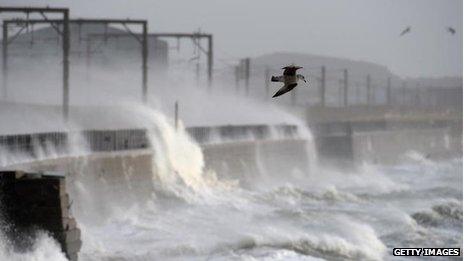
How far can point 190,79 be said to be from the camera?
68188mm

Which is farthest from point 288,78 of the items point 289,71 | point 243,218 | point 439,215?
point 439,215

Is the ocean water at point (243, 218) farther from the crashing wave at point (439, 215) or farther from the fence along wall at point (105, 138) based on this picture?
the fence along wall at point (105, 138)

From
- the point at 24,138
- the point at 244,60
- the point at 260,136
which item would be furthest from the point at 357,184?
the point at 24,138

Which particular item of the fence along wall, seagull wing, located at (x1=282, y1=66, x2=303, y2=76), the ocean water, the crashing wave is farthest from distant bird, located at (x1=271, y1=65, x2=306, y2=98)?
the crashing wave

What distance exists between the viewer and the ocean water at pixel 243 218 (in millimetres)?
21078

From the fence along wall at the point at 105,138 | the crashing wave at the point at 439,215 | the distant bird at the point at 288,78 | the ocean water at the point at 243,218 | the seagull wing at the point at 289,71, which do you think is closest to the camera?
the distant bird at the point at 288,78

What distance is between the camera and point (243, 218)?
28.4m

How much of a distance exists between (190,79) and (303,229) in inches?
1683

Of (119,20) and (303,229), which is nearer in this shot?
(303,229)

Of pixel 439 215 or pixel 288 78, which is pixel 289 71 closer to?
pixel 288 78

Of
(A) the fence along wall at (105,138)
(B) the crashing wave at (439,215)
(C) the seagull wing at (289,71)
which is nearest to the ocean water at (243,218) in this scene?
(B) the crashing wave at (439,215)

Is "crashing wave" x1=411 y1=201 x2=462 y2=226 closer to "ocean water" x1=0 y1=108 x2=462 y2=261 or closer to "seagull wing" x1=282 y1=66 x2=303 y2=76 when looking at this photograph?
"ocean water" x1=0 y1=108 x2=462 y2=261

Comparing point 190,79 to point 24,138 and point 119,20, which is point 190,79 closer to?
point 119,20

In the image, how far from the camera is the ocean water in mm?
21078
